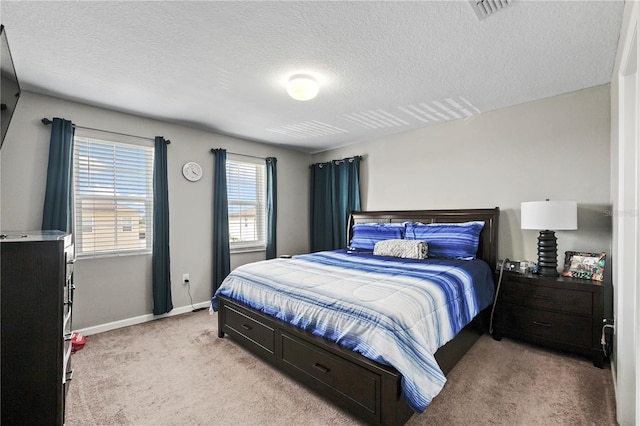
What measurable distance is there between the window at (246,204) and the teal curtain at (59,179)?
5.75ft

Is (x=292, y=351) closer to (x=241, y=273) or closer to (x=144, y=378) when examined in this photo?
(x=241, y=273)

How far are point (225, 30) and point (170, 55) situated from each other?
56 centimetres

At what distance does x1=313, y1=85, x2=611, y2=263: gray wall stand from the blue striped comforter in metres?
0.84

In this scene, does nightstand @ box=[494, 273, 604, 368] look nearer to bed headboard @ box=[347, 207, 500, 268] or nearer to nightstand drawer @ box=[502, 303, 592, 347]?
nightstand drawer @ box=[502, 303, 592, 347]

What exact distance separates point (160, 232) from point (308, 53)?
2581mm

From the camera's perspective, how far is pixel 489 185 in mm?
3283

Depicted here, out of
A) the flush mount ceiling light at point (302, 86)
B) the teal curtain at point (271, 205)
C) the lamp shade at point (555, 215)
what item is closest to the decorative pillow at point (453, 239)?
the lamp shade at point (555, 215)

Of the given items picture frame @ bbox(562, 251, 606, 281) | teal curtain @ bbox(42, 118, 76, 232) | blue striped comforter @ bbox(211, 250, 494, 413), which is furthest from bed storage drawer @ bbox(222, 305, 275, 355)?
picture frame @ bbox(562, 251, 606, 281)

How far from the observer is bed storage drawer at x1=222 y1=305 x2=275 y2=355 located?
7.42 ft

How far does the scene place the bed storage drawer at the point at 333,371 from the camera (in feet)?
5.28

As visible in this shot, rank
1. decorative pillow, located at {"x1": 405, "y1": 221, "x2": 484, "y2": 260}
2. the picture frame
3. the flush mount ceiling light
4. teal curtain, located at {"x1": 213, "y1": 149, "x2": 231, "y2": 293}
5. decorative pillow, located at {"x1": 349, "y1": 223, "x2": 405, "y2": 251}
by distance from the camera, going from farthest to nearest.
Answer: teal curtain, located at {"x1": 213, "y1": 149, "x2": 231, "y2": 293}, decorative pillow, located at {"x1": 349, "y1": 223, "x2": 405, "y2": 251}, decorative pillow, located at {"x1": 405, "y1": 221, "x2": 484, "y2": 260}, the picture frame, the flush mount ceiling light

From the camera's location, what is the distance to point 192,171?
3.74 meters

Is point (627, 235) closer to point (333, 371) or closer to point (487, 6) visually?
point (487, 6)

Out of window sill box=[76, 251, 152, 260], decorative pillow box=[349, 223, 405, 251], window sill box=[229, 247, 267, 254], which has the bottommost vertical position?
window sill box=[229, 247, 267, 254]
